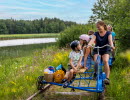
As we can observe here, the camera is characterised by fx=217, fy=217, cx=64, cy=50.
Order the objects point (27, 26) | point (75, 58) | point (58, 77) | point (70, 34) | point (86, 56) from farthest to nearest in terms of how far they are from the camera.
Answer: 1. point (27, 26)
2. point (70, 34)
3. point (86, 56)
4. point (75, 58)
5. point (58, 77)

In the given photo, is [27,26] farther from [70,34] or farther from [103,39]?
[103,39]

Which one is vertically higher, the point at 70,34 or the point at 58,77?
the point at 70,34

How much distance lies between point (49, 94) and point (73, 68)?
1225mm

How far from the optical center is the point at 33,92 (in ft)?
19.8

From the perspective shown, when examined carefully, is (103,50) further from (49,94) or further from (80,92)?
(49,94)

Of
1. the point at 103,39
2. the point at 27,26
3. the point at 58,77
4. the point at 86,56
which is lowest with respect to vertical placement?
the point at 58,77

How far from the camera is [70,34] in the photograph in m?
22.1

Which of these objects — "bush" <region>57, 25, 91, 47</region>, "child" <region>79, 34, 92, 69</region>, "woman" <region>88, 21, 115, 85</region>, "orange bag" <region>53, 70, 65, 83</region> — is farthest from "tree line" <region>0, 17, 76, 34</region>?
"orange bag" <region>53, 70, 65, 83</region>

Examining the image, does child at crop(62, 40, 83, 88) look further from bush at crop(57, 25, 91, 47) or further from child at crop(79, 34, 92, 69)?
bush at crop(57, 25, 91, 47)

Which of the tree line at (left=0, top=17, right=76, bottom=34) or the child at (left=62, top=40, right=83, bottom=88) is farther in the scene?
the tree line at (left=0, top=17, right=76, bottom=34)

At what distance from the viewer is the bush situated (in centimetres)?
2168

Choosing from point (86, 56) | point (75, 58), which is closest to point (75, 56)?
point (75, 58)

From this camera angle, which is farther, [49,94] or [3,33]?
[3,33]

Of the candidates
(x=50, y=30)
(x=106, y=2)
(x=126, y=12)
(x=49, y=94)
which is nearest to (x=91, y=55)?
(x=49, y=94)
